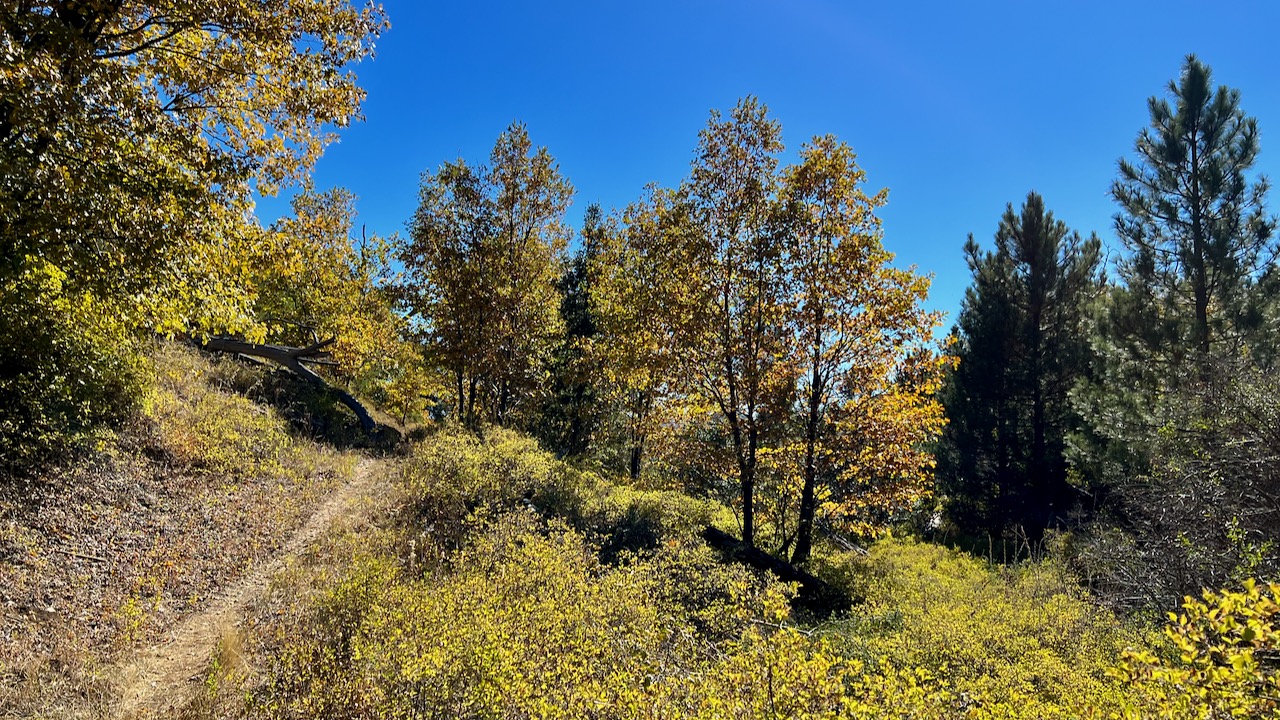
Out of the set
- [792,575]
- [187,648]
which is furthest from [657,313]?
[187,648]

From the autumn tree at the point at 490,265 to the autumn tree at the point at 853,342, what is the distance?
352 inches

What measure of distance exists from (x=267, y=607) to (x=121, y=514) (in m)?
2.54

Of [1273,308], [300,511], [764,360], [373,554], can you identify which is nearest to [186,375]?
[300,511]

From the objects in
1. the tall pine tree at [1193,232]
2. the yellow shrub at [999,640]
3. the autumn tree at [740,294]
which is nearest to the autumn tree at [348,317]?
the autumn tree at [740,294]

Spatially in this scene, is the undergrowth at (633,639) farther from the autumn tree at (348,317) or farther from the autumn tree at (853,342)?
the autumn tree at (348,317)

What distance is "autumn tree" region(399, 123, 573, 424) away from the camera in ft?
52.6

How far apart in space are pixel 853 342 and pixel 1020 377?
1458cm

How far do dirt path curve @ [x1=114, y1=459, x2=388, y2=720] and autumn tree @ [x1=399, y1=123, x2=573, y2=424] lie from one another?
7.95m

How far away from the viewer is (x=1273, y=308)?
477 inches

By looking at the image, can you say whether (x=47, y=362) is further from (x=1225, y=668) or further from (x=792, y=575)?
(x=792, y=575)

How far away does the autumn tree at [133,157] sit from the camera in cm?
512

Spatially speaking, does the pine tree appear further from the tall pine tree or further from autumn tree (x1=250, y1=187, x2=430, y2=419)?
the tall pine tree

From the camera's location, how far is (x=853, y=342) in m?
10.2

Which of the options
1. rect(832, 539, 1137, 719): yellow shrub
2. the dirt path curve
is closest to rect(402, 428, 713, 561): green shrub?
the dirt path curve
